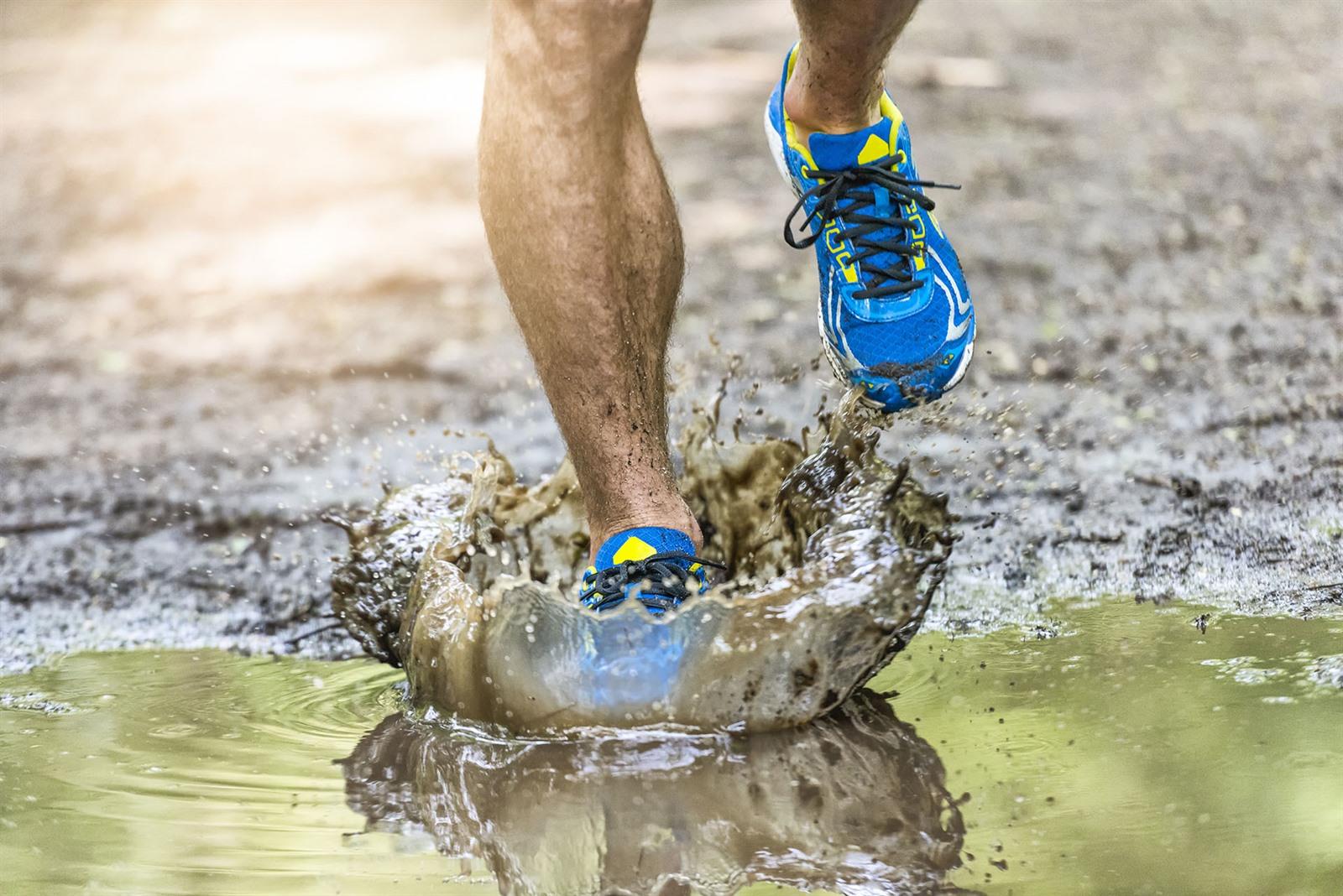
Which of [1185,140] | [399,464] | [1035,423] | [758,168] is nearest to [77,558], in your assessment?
[399,464]

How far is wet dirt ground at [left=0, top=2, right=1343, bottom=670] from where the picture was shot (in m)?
2.90

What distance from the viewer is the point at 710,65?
8.88 meters

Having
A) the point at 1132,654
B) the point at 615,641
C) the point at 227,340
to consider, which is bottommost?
the point at 227,340

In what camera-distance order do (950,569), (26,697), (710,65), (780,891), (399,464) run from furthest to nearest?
1. (710,65)
2. (399,464)
3. (950,569)
4. (26,697)
5. (780,891)

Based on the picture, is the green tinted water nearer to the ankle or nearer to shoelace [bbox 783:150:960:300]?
shoelace [bbox 783:150:960:300]

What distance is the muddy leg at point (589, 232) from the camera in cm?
196

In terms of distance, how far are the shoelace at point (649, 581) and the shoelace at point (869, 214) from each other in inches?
23.1

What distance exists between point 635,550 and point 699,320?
2537 millimetres

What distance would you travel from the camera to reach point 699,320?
4.56 metres

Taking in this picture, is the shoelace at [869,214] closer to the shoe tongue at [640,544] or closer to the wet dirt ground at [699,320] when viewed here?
the wet dirt ground at [699,320]

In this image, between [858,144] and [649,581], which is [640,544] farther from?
[858,144]

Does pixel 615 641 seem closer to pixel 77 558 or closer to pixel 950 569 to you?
pixel 950 569

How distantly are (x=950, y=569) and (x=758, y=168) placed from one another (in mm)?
3957

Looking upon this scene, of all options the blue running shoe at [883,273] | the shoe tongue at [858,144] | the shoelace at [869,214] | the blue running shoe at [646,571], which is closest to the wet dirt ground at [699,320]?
the blue running shoe at [883,273]
